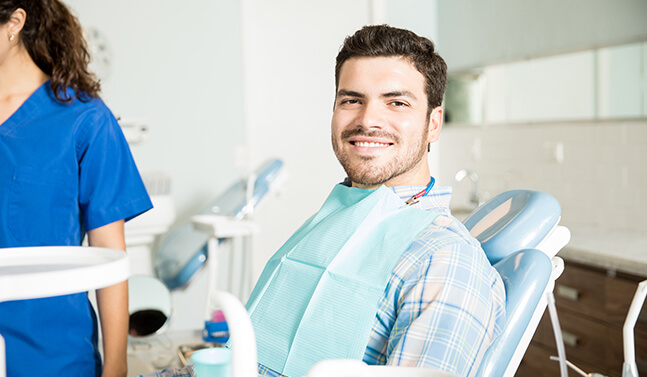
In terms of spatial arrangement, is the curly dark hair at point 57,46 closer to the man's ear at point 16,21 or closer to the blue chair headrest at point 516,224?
the man's ear at point 16,21

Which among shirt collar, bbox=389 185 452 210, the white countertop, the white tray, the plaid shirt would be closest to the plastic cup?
the white tray

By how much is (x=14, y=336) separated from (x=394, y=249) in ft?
2.46

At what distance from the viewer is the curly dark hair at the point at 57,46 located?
48.6 inches

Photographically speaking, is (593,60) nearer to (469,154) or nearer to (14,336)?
(469,154)

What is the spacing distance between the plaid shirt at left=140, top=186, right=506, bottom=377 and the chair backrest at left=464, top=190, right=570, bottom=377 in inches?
1.5

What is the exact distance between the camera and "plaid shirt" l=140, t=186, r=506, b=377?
0.93 metres

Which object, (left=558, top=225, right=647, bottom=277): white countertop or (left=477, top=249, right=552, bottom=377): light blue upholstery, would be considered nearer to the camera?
(left=477, top=249, right=552, bottom=377): light blue upholstery

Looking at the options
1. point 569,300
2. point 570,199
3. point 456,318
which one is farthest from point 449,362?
point 570,199

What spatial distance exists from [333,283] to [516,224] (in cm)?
44

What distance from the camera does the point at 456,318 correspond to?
3.10 ft

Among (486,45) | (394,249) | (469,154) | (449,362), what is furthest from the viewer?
(469,154)

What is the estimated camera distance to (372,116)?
1.25m

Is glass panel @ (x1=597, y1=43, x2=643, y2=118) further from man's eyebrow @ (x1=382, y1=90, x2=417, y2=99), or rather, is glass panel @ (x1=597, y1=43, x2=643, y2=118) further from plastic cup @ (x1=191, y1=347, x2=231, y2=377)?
plastic cup @ (x1=191, y1=347, x2=231, y2=377)

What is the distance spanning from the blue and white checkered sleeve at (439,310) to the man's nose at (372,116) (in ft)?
0.99
